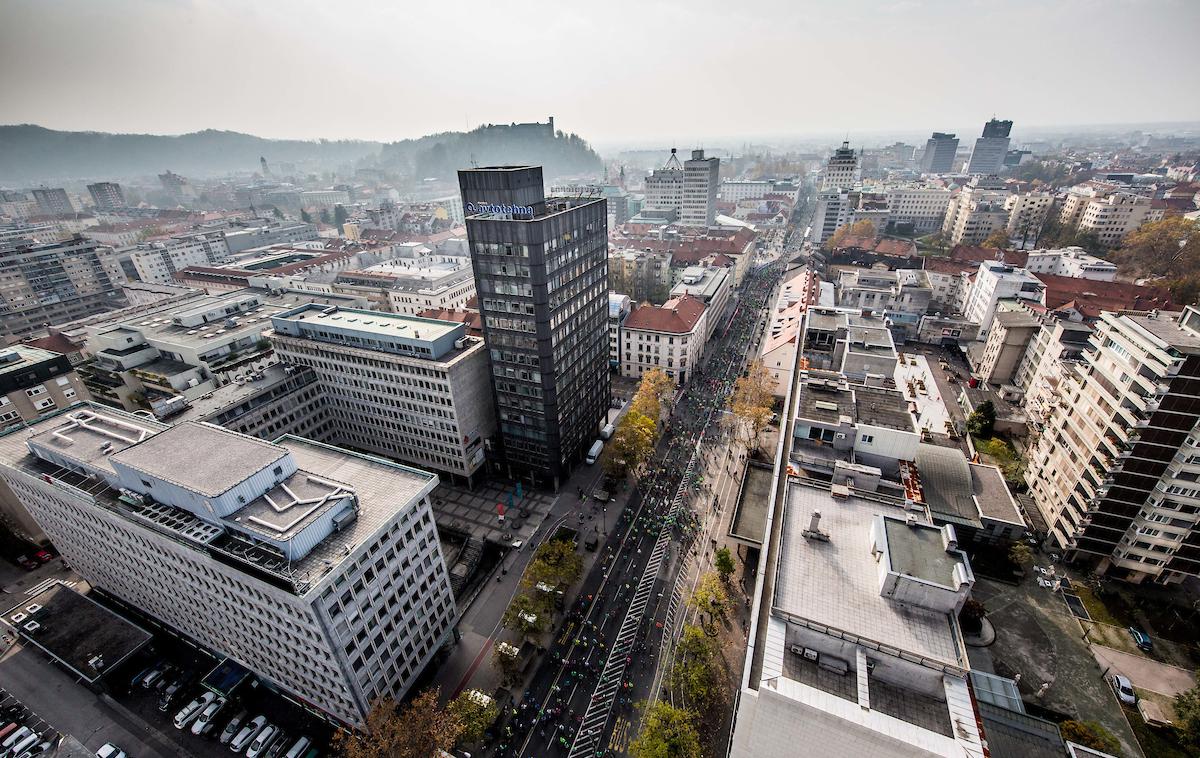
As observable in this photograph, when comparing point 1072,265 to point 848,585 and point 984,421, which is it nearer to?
point 984,421

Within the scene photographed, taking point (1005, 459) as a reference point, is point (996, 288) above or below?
above

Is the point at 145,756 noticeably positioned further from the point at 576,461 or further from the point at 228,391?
the point at 576,461

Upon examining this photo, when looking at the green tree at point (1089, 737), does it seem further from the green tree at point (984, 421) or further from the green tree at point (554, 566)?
the green tree at point (984, 421)

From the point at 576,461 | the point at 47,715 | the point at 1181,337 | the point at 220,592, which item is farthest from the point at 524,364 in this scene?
the point at 1181,337

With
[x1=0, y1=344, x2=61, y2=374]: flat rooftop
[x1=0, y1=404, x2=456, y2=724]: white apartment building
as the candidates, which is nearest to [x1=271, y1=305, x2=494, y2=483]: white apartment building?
[x1=0, y1=404, x2=456, y2=724]: white apartment building

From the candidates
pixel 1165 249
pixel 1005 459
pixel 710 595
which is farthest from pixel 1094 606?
pixel 1165 249

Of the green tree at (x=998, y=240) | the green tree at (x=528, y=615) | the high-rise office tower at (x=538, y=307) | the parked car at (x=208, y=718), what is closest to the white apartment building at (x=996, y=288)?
the green tree at (x=998, y=240)

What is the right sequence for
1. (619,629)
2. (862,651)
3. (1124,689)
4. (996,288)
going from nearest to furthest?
(862,651), (1124,689), (619,629), (996,288)
